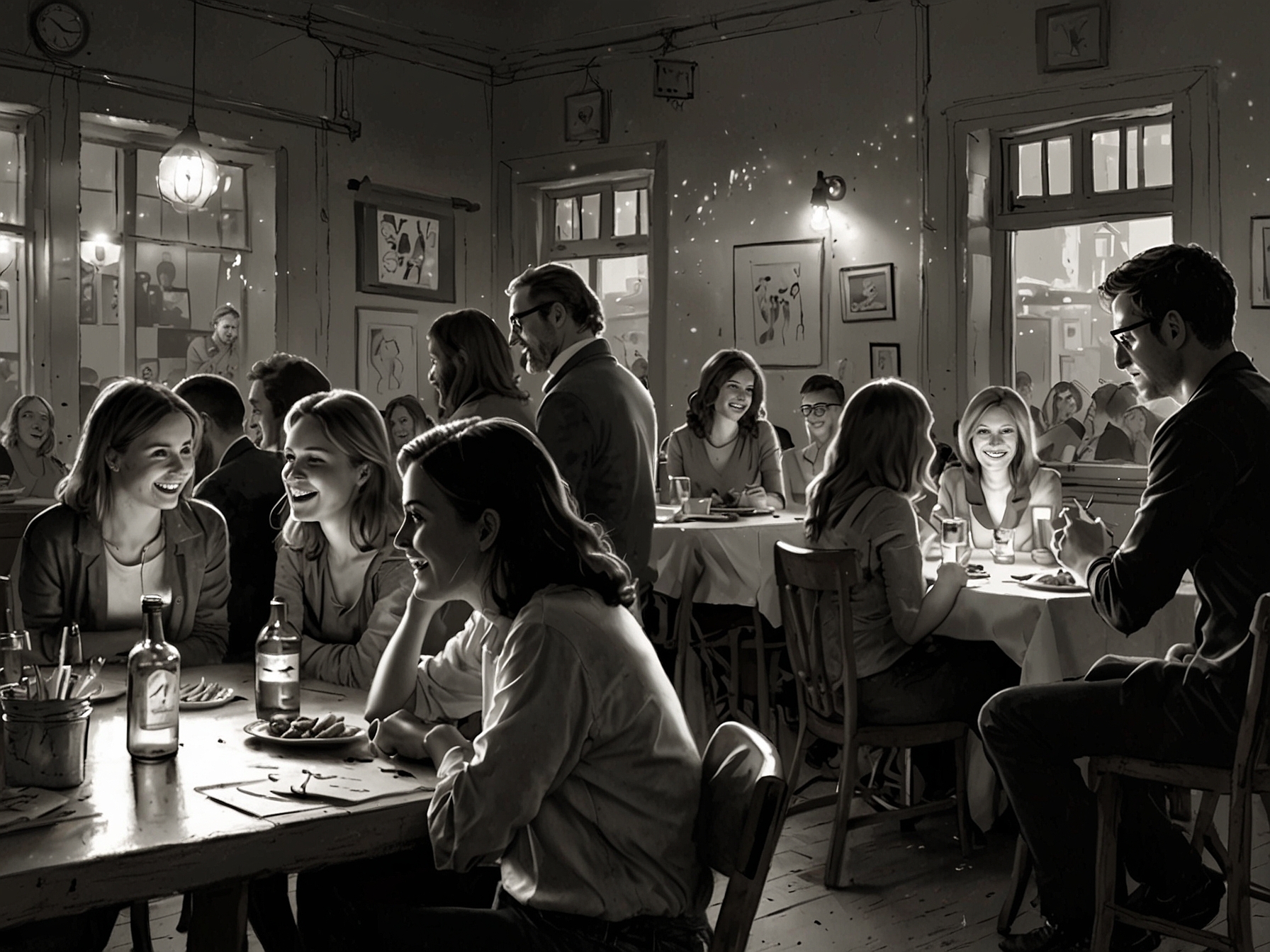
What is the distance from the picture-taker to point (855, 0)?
6.97 metres

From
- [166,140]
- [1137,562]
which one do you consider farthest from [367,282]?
[1137,562]

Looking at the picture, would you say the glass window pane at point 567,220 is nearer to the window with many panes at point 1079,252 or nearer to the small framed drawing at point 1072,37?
the window with many panes at point 1079,252

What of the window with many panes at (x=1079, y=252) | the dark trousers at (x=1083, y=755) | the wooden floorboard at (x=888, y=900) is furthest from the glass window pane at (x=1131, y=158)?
the dark trousers at (x=1083, y=755)

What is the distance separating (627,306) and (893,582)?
4.97 meters

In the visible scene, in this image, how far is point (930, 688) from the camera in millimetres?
3504

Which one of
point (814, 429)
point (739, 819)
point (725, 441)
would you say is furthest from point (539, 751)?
point (814, 429)

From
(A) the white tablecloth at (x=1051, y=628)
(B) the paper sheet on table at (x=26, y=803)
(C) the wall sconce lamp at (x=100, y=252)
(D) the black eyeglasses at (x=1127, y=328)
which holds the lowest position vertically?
(A) the white tablecloth at (x=1051, y=628)

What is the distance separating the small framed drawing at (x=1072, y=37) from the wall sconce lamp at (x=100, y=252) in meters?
5.16

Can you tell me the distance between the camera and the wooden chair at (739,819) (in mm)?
1512

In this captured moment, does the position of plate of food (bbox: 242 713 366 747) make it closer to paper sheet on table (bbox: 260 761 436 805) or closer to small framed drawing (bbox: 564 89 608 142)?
paper sheet on table (bbox: 260 761 436 805)

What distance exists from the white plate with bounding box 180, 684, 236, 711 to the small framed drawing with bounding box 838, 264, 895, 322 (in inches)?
209

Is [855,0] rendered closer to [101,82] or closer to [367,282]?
[367,282]

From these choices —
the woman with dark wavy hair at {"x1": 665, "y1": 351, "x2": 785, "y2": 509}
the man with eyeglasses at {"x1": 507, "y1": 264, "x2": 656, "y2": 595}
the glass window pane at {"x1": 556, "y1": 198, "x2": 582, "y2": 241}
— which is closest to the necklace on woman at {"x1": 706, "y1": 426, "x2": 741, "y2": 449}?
the woman with dark wavy hair at {"x1": 665, "y1": 351, "x2": 785, "y2": 509}

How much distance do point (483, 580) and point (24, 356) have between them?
18.9ft
